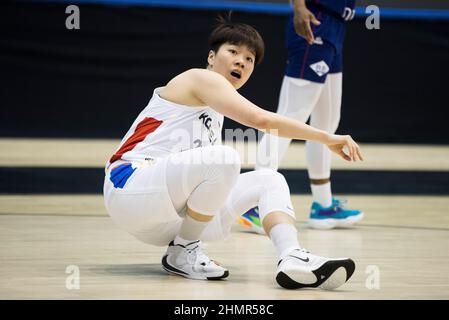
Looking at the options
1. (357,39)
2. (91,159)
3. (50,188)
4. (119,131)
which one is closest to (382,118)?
(357,39)

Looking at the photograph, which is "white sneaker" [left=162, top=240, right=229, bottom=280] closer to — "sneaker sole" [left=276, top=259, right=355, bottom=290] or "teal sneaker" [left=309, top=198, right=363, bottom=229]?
"sneaker sole" [left=276, top=259, right=355, bottom=290]

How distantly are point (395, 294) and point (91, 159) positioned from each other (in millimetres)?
4823

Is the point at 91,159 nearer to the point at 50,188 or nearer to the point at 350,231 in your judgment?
the point at 50,188

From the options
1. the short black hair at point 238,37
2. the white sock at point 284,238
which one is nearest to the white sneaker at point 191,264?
the white sock at point 284,238

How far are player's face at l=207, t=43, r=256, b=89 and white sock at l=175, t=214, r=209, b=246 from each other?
0.51 meters

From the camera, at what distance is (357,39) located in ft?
29.1

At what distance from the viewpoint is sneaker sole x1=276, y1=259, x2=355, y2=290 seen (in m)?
2.99

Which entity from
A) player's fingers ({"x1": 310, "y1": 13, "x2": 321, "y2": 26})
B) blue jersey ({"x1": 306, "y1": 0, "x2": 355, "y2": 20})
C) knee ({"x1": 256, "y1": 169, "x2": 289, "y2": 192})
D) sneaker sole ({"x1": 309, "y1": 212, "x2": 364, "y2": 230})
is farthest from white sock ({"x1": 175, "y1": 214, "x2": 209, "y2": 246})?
blue jersey ({"x1": 306, "y1": 0, "x2": 355, "y2": 20})

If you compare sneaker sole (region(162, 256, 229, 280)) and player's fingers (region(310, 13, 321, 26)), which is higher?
player's fingers (region(310, 13, 321, 26))

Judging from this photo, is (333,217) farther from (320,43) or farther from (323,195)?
(320,43)

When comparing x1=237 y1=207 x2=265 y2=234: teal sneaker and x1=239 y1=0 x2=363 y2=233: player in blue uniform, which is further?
x1=239 y1=0 x2=363 y2=233: player in blue uniform

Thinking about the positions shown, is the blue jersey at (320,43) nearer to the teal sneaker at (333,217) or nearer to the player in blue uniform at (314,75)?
the player in blue uniform at (314,75)

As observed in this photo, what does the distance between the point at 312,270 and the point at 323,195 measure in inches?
72.4
